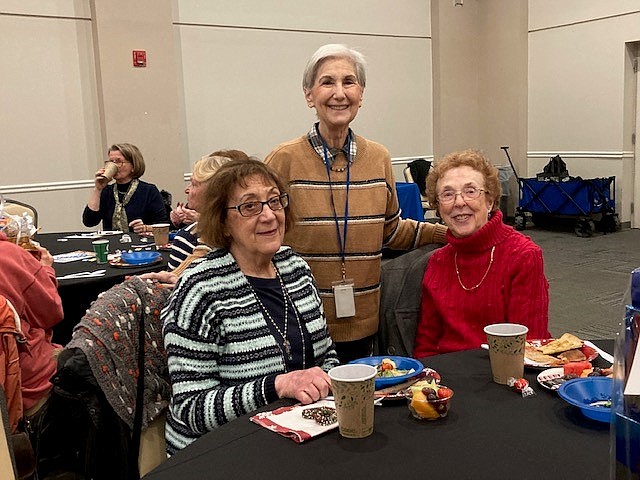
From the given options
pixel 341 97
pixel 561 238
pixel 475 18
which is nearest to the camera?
pixel 341 97

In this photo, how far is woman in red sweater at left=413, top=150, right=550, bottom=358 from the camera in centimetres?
207

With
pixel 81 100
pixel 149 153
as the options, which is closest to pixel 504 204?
pixel 149 153

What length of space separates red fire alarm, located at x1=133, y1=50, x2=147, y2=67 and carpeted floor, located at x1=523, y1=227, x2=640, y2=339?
4.74 meters

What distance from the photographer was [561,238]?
862 cm

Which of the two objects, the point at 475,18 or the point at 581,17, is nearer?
the point at 581,17

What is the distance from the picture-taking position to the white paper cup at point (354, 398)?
1.28 meters

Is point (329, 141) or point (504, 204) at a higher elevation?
point (329, 141)

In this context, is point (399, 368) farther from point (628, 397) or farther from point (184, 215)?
Result: point (184, 215)

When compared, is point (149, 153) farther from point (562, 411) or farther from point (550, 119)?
point (562, 411)

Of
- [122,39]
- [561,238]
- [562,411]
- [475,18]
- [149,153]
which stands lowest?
[561,238]

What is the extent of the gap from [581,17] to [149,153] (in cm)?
597

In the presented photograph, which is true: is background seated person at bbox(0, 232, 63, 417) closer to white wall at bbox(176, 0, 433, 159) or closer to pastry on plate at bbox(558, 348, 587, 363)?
pastry on plate at bbox(558, 348, 587, 363)

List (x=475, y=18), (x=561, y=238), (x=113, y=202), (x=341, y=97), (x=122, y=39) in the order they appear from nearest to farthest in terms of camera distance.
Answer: (x=341, y=97) → (x=113, y=202) → (x=122, y=39) → (x=561, y=238) → (x=475, y=18)

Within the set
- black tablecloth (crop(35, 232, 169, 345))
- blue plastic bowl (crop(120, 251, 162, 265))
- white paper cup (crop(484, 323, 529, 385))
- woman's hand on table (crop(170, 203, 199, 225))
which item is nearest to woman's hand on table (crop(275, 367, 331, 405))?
white paper cup (crop(484, 323, 529, 385))
